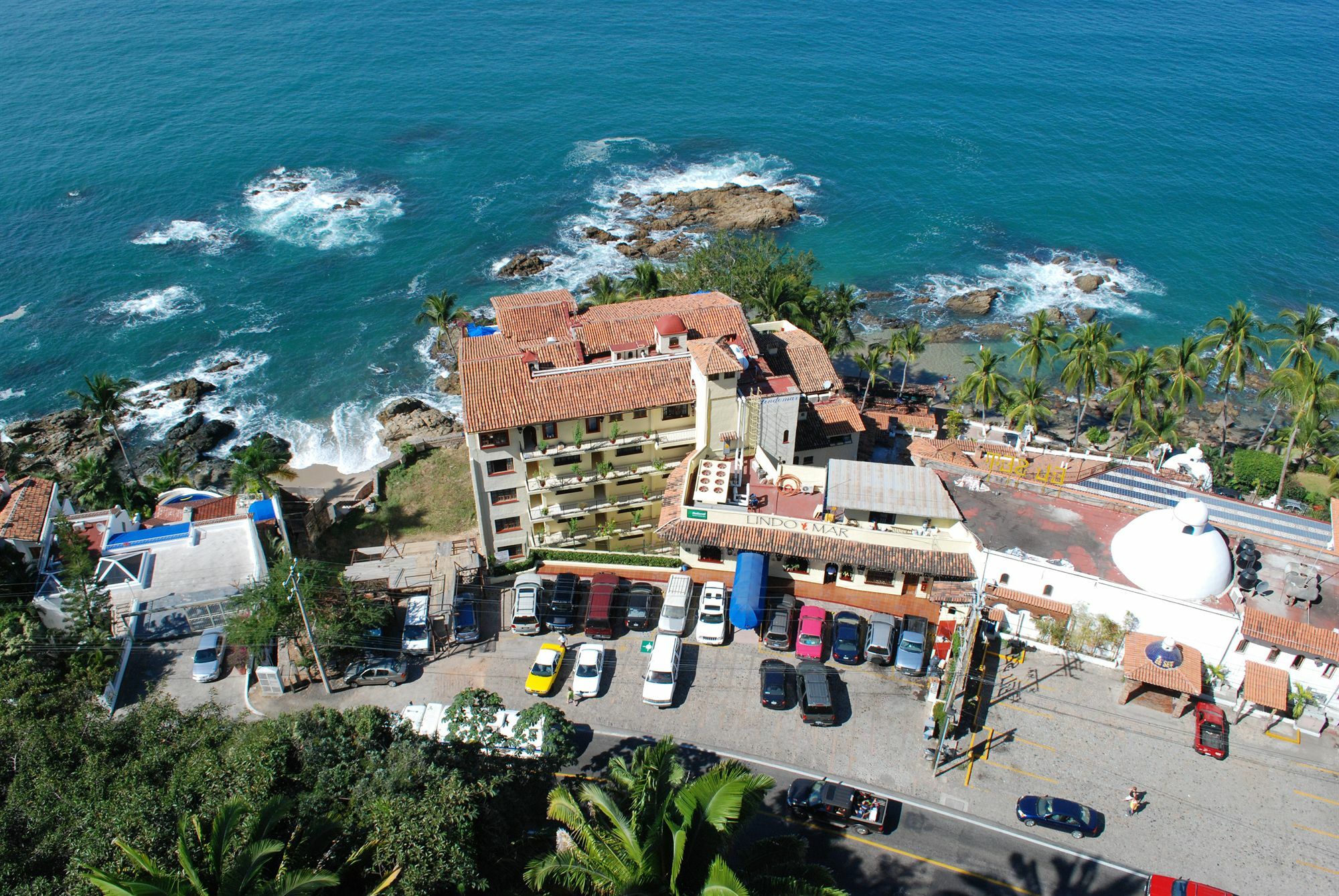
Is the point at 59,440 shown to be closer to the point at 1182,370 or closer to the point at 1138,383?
the point at 1138,383

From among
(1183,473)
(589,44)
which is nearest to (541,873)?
(1183,473)

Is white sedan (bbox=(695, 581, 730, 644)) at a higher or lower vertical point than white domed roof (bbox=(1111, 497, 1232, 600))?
lower

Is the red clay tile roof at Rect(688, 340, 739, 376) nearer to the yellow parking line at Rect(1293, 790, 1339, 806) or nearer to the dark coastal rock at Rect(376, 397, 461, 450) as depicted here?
the dark coastal rock at Rect(376, 397, 461, 450)

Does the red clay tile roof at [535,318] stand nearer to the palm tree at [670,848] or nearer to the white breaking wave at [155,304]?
the palm tree at [670,848]

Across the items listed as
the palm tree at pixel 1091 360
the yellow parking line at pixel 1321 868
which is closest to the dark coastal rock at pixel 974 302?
the palm tree at pixel 1091 360

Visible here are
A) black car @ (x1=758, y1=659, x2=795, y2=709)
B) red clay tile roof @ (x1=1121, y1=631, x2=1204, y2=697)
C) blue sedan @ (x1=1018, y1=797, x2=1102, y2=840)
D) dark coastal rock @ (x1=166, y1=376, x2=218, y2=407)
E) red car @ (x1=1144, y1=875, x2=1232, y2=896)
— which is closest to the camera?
red car @ (x1=1144, y1=875, x2=1232, y2=896)

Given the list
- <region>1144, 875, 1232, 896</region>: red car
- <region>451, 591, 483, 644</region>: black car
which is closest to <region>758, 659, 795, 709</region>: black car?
<region>451, 591, 483, 644</region>: black car

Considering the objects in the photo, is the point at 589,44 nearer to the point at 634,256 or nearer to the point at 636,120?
the point at 636,120
